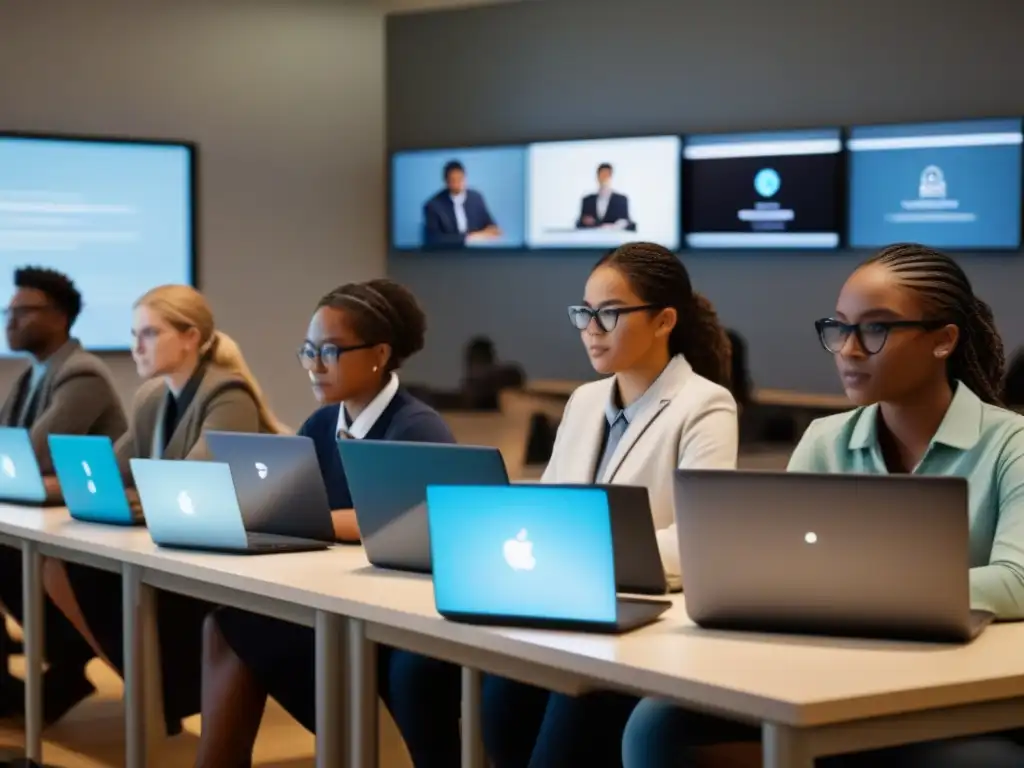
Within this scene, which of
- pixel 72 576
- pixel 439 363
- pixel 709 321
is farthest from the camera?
pixel 439 363

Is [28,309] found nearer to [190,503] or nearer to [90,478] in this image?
[90,478]

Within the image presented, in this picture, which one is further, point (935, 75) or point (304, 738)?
point (935, 75)

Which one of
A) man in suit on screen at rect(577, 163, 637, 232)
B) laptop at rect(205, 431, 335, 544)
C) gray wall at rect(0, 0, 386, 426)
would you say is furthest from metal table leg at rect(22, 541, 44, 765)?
man in suit on screen at rect(577, 163, 637, 232)

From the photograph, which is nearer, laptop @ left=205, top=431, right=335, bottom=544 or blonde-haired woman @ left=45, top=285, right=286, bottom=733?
laptop @ left=205, top=431, right=335, bottom=544

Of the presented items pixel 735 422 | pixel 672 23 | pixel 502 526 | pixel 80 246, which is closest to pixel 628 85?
pixel 672 23

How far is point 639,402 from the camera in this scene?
3.12 metres

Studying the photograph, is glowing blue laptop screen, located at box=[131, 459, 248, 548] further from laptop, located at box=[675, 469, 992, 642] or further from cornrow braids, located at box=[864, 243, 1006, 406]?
cornrow braids, located at box=[864, 243, 1006, 406]

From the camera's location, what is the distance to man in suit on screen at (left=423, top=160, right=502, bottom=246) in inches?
311

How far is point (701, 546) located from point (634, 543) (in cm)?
27

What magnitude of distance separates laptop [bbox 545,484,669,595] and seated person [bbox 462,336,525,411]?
5176 mm

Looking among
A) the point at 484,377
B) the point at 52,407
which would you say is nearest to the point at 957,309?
the point at 52,407

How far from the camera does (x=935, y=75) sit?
6.33 meters

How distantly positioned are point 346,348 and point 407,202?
475cm

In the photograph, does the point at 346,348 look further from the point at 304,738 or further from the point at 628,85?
the point at 628,85
